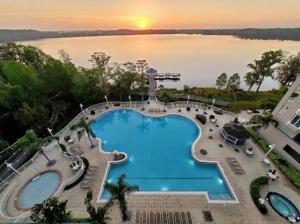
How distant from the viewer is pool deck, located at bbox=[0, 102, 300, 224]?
15938mm

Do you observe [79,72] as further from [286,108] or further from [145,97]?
[286,108]

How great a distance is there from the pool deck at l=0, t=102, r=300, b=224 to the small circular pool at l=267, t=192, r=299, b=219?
1.80 ft

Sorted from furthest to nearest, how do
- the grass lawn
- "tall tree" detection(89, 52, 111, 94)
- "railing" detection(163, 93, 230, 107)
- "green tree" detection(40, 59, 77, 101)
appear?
"railing" detection(163, 93, 230, 107) < the grass lawn < "tall tree" detection(89, 52, 111, 94) < "green tree" detection(40, 59, 77, 101)

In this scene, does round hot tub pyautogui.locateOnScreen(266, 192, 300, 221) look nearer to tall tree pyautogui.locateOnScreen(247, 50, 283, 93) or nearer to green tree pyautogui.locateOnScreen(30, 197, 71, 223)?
green tree pyautogui.locateOnScreen(30, 197, 71, 223)

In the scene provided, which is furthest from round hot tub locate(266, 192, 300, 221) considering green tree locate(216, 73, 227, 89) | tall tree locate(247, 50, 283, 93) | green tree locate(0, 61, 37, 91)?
green tree locate(0, 61, 37, 91)

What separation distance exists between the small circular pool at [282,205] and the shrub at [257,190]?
1168 millimetres

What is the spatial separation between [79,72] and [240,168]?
3197 centimetres

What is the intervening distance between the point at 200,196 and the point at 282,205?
8065 millimetres

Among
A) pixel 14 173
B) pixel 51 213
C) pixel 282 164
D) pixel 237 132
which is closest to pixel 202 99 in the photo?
pixel 237 132

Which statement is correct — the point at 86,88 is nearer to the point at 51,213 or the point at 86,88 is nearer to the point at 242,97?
the point at 51,213

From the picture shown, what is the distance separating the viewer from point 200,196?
17.6 meters

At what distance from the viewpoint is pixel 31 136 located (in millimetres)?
19375

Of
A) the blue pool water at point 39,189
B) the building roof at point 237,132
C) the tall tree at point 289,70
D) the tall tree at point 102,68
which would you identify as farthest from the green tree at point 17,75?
the tall tree at point 289,70

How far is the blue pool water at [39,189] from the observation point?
17694 millimetres
